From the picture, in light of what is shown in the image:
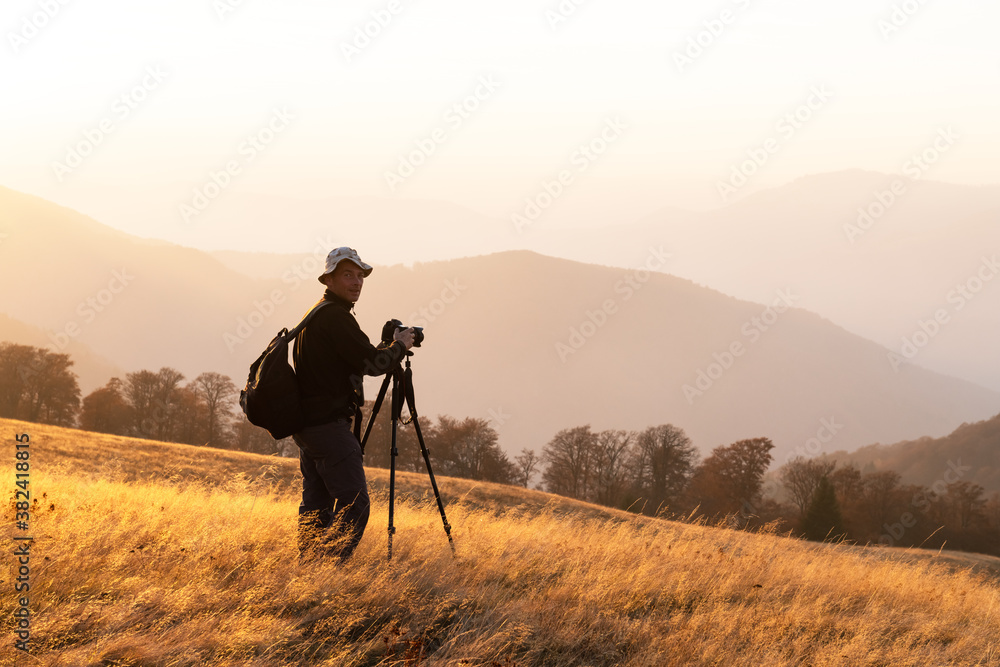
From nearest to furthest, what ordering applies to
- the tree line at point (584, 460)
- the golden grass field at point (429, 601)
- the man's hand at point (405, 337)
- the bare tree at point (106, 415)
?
the golden grass field at point (429, 601), the man's hand at point (405, 337), the tree line at point (584, 460), the bare tree at point (106, 415)

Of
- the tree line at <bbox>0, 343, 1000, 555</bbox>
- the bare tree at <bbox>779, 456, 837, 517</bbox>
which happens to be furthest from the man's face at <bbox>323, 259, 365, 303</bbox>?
the bare tree at <bbox>779, 456, 837, 517</bbox>

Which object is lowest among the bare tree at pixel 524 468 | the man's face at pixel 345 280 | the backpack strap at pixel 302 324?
the bare tree at pixel 524 468

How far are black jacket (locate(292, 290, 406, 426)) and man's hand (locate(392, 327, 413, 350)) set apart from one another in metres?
0.16

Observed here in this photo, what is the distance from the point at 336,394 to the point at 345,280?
848mm

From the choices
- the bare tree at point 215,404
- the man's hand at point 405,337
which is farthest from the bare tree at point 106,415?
the man's hand at point 405,337

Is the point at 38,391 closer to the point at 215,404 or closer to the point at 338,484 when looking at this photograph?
the point at 215,404

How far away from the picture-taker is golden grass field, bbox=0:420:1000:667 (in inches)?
141

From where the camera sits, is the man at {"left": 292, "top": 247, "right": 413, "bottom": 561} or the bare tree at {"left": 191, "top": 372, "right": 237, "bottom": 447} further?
the bare tree at {"left": 191, "top": 372, "right": 237, "bottom": 447}

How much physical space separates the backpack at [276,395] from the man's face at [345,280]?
291 mm

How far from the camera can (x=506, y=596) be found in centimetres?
472

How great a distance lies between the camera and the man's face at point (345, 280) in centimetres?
497

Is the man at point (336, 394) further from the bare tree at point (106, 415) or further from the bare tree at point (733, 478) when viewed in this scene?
the bare tree at point (106, 415)

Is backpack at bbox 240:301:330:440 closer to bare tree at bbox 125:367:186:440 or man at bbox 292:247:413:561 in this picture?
man at bbox 292:247:413:561

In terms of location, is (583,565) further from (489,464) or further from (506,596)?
(489,464)
